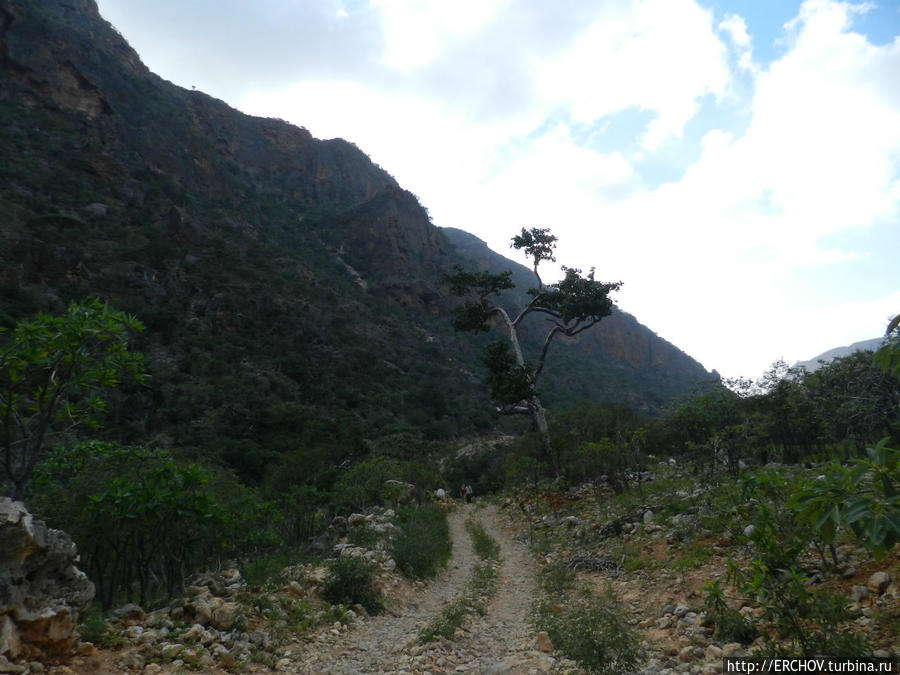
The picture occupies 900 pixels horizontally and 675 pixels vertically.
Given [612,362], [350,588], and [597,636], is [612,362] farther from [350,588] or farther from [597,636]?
[597,636]

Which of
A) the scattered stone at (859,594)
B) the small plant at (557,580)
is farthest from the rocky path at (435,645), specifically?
the scattered stone at (859,594)

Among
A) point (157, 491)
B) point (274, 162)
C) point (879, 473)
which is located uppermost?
point (274, 162)

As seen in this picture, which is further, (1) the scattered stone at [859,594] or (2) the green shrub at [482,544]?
(2) the green shrub at [482,544]

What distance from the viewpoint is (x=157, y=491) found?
15.1ft

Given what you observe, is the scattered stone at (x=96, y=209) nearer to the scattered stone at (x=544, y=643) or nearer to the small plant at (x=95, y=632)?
the small plant at (x=95, y=632)

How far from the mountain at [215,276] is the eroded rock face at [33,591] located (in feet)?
42.9

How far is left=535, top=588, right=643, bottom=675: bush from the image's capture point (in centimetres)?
346

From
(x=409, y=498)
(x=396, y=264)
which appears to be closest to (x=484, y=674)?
(x=409, y=498)

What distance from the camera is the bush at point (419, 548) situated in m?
8.08

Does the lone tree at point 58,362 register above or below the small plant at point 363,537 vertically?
above

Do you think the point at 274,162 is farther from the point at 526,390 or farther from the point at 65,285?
the point at 526,390

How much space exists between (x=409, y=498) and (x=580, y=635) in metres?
15.0

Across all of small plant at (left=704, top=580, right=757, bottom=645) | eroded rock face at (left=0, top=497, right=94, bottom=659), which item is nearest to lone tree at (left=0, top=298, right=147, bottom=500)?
eroded rock face at (left=0, top=497, right=94, bottom=659)

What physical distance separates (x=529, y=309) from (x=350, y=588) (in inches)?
491
